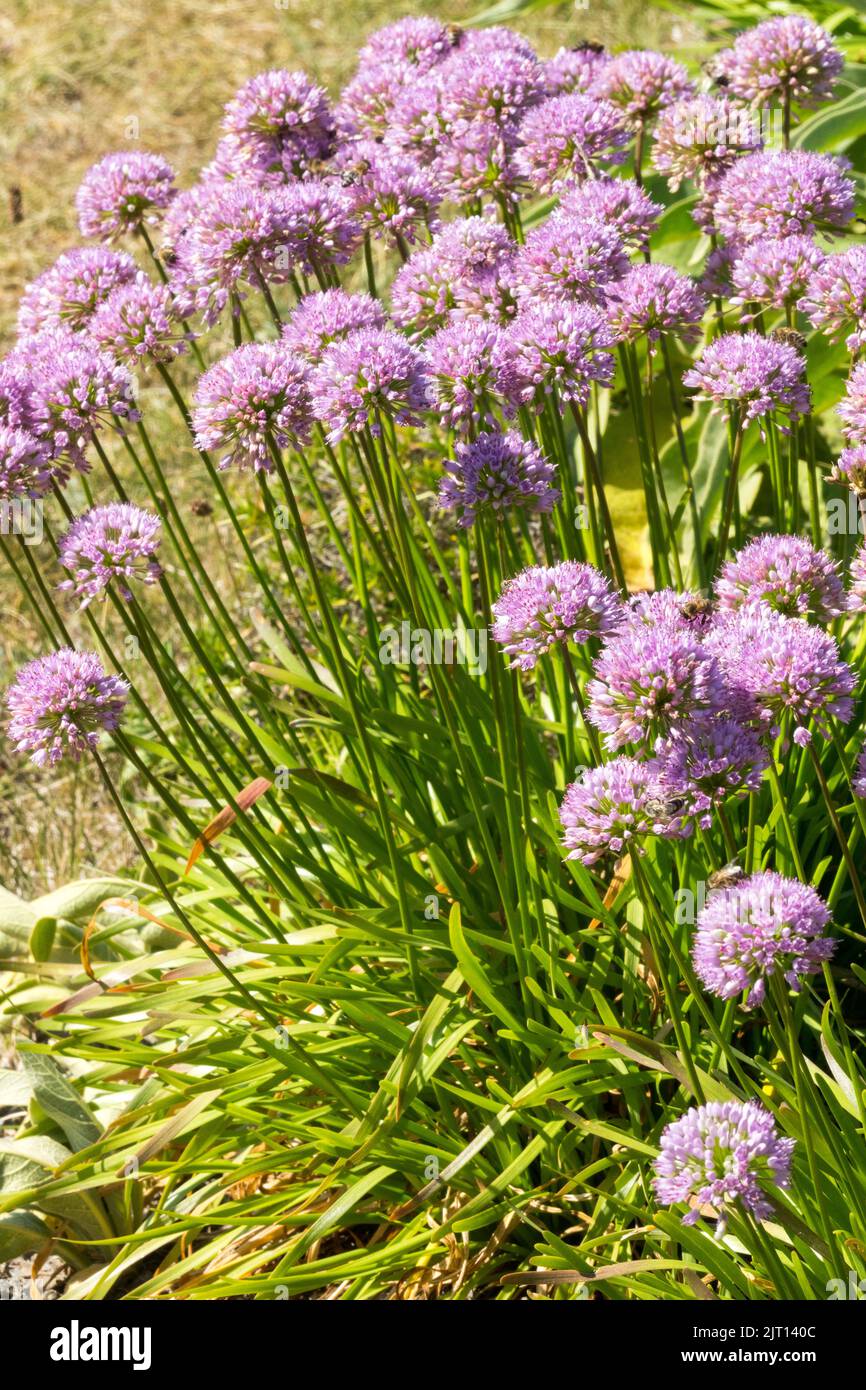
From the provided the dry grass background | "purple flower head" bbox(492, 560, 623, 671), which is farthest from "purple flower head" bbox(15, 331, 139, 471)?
the dry grass background

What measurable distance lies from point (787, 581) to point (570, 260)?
84 cm

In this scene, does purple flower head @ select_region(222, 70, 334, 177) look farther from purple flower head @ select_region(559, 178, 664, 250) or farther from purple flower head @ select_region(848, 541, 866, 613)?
purple flower head @ select_region(848, 541, 866, 613)

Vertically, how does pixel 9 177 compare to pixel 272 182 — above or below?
above

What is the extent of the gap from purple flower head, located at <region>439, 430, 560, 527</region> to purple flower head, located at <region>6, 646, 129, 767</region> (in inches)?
28.9

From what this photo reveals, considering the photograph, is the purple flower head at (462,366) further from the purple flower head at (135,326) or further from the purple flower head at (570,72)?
the purple flower head at (570,72)

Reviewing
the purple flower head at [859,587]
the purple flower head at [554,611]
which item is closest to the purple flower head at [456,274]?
the purple flower head at [554,611]

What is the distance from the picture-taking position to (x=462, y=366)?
9.09 ft

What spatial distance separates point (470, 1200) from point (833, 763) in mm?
1329

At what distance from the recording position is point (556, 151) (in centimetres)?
342

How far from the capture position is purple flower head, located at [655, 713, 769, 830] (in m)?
2.38

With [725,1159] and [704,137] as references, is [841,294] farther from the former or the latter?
[725,1159]

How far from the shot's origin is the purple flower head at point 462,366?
2779mm
